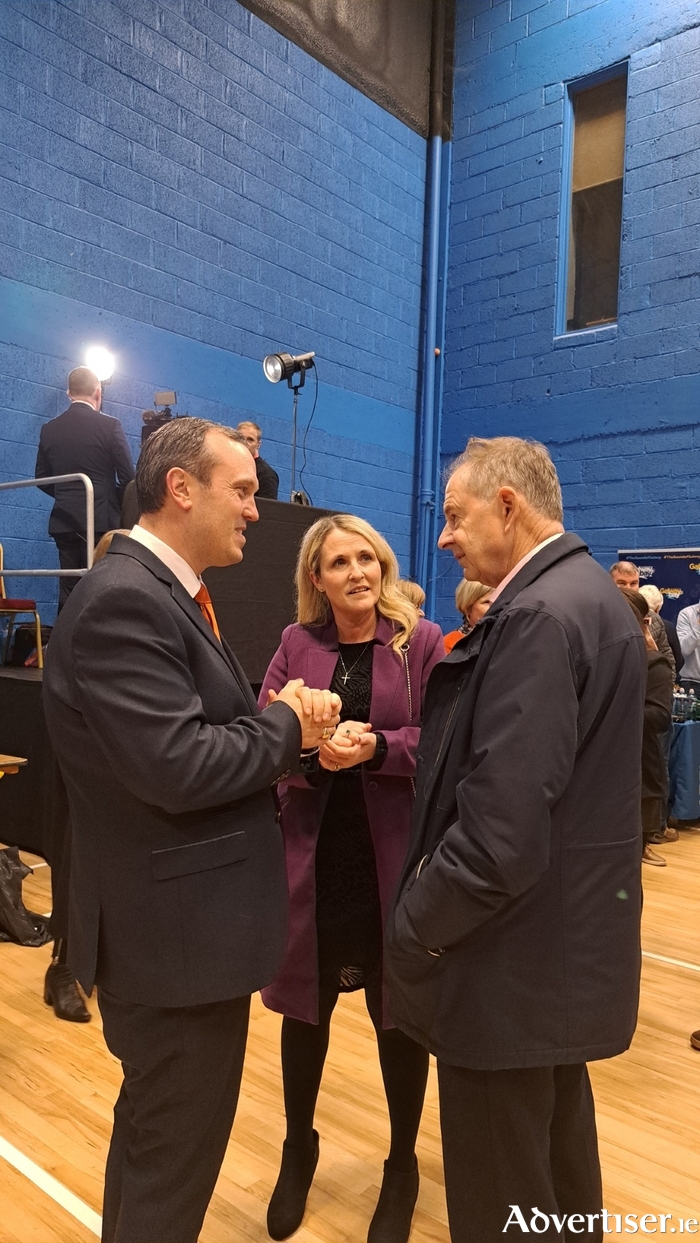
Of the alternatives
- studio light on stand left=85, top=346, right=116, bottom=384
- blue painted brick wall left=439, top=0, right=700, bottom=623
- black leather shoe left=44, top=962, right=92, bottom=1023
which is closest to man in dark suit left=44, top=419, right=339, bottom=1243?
black leather shoe left=44, top=962, right=92, bottom=1023

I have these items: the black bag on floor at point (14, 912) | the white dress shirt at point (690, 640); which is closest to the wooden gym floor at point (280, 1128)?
the black bag on floor at point (14, 912)

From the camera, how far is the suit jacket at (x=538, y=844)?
108 cm

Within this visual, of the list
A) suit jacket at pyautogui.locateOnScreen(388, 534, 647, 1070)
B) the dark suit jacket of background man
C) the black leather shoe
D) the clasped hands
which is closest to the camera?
suit jacket at pyautogui.locateOnScreen(388, 534, 647, 1070)

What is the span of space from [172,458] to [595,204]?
651 centimetres

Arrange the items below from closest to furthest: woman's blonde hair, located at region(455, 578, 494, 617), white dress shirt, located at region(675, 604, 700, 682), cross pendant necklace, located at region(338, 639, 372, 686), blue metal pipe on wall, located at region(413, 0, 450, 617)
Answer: cross pendant necklace, located at region(338, 639, 372, 686) < woman's blonde hair, located at region(455, 578, 494, 617) < white dress shirt, located at region(675, 604, 700, 682) < blue metal pipe on wall, located at region(413, 0, 450, 617)

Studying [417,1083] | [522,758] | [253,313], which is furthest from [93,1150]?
[253,313]

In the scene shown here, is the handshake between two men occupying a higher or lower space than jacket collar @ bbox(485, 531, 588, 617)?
lower

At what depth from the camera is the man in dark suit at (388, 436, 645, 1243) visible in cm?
108

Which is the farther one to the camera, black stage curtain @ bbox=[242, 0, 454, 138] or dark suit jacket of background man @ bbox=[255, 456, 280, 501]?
black stage curtain @ bbox=[242, 0, 454, 138]

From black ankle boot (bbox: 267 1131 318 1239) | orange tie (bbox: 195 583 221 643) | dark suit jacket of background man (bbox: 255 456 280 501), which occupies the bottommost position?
black ankle boot (bbox: 267 1131 318 1239)

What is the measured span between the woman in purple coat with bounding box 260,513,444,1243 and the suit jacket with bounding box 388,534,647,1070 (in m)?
0.45

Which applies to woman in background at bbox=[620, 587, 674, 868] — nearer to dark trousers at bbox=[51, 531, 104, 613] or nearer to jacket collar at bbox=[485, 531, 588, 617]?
jacket collar at bbox=[485, 531, 588, 617]

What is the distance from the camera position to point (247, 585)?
3.55 meters

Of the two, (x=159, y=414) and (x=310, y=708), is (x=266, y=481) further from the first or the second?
(x=310, y=708)
